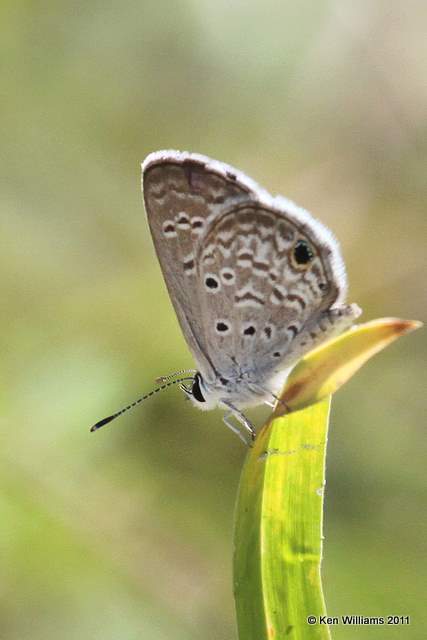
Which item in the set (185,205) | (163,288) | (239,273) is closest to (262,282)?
(239,273)

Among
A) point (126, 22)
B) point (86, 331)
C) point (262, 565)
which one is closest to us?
point (262, 565)

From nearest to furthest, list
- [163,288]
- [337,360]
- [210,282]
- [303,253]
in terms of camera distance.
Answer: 1. [337,360]
2. [303,253]
3. [210,282]
4. [163,288]

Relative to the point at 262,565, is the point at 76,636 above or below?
below

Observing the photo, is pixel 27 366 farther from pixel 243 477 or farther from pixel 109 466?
pixel 243 477

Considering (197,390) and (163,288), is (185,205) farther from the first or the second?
(163,288)

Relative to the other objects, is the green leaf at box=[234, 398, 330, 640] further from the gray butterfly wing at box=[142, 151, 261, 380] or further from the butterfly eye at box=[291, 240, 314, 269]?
the gray butterfly wing at box=[142, 151, 261, 380]

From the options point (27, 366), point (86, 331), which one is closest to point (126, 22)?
point (86, 331)

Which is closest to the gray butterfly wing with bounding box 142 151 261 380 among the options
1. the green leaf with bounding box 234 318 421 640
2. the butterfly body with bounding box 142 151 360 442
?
the butterfly body with bounding box 142 151 360 442
